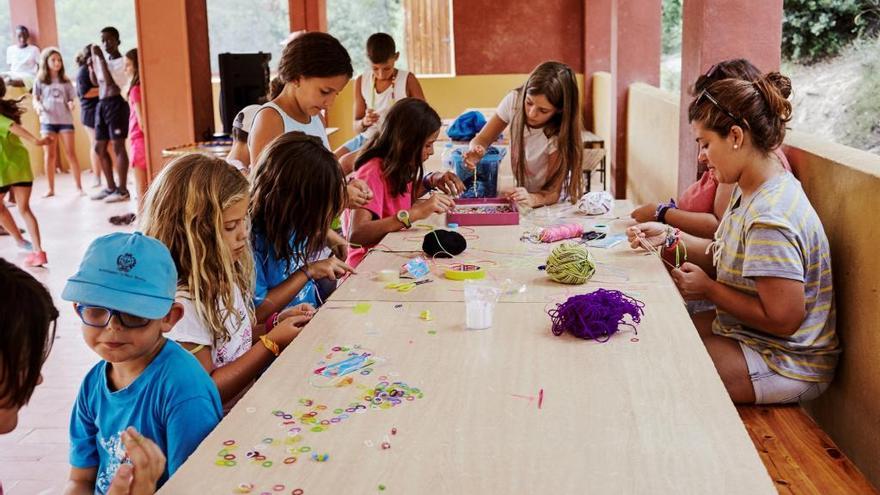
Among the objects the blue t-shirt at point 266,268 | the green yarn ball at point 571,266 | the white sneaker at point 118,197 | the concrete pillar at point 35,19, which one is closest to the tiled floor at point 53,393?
the blue t-shirt at point 266,268

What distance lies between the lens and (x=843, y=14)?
577 inches

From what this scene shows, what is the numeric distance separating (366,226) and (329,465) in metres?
2.13

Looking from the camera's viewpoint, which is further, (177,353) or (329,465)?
(177,353)

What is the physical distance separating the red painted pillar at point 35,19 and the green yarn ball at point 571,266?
37.7 ft

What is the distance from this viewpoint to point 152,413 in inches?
78.7

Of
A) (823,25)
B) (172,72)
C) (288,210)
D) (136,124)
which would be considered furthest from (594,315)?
(823,25)

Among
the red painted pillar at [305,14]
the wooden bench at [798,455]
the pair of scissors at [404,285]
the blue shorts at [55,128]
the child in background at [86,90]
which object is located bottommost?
the wooden bench at [798,455]

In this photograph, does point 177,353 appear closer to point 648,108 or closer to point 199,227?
point 199,227

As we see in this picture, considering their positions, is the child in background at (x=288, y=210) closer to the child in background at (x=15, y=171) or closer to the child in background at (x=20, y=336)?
the child in background at (x=20, y=336)

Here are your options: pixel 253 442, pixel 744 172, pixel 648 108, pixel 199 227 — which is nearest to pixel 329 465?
pixel 253 442

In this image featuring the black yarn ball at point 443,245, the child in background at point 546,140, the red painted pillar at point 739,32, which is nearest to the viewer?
the black yarn ball at point 443,245

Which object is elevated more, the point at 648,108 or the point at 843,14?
the point at 843,14

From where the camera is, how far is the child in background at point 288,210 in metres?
3.03

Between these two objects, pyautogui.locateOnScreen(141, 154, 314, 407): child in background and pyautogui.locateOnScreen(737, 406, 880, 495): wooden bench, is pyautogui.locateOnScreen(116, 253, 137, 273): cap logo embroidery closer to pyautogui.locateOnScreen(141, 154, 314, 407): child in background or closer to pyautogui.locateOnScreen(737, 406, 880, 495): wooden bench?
pyautogui.locateOnScreen(141, 154, 314, 407): child in background
